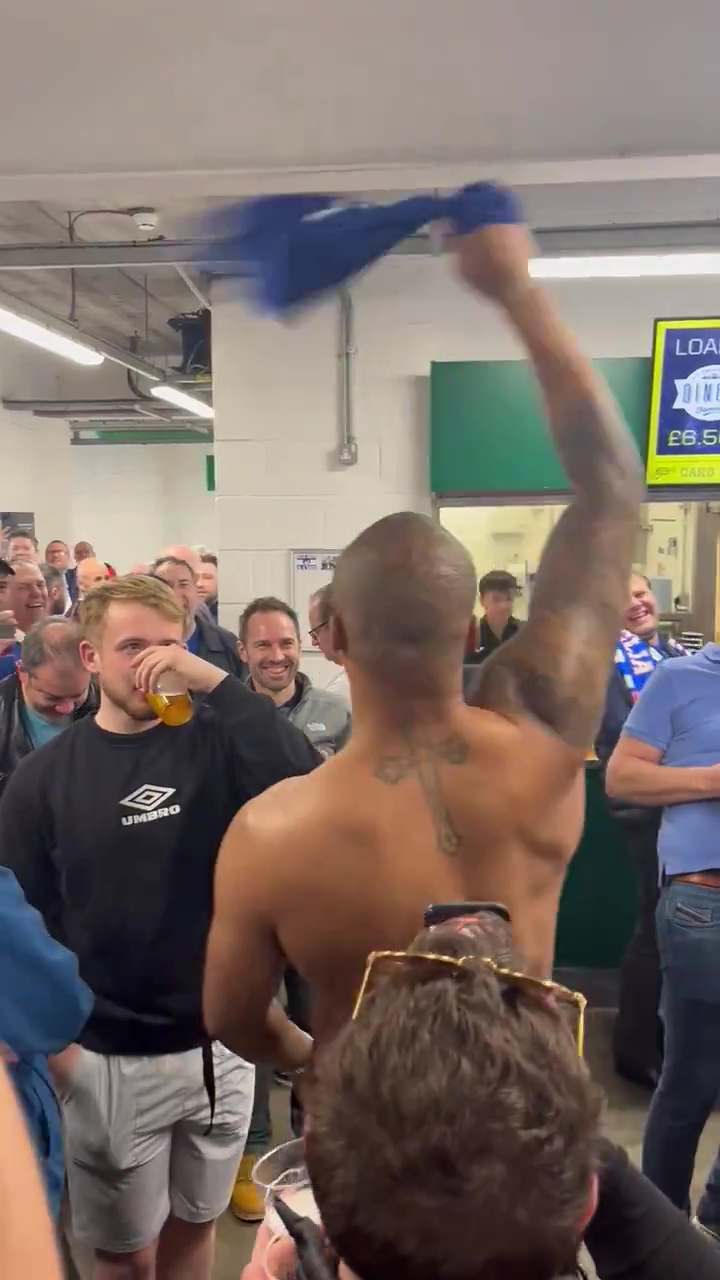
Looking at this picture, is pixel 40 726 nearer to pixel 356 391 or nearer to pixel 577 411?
pixel 577 411

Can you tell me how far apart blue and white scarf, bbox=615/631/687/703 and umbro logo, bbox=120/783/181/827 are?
1.86m

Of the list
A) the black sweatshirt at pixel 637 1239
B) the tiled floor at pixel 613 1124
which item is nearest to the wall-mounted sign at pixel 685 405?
the tiled floor at pixel 613 1124

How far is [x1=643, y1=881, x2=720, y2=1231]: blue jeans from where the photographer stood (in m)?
2.07

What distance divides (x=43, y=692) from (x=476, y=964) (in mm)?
1929

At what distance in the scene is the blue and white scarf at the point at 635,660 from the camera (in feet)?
10.6

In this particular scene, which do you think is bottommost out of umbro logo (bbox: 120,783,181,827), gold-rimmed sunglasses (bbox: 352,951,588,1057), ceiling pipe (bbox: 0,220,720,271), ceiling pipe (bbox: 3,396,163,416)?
umbro logo (bbox: 120,783,181,827)

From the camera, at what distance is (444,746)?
1154 millimetres

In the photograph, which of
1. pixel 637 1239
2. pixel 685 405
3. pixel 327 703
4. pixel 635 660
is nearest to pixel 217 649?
pixel 327 703

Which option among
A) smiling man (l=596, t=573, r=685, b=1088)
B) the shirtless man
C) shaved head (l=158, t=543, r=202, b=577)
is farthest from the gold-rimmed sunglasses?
shaved head (l=158, t=543, r=202, b=577)

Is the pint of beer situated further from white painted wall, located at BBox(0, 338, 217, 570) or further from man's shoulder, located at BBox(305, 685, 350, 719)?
white painted wall, located at BBox(0, 338, 217, 570)

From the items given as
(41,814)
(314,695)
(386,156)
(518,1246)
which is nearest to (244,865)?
(518,1246)

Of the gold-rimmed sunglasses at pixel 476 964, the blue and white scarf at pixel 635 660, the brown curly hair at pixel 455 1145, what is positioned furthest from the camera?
the blue and white scarf at pixel 635 660

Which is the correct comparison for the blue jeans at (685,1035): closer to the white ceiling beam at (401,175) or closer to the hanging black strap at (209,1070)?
the hanging black strap at (209,1070)

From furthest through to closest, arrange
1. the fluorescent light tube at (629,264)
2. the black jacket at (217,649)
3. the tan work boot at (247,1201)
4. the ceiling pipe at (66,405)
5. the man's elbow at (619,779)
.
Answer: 1. the ceiling pipe at (66,405)
2. the black jacket at (217,649)
3. the fluorescent light tube at (629,264)
4. the tan work boot at (247,1201)
5. the man's elbow at (619,779)
